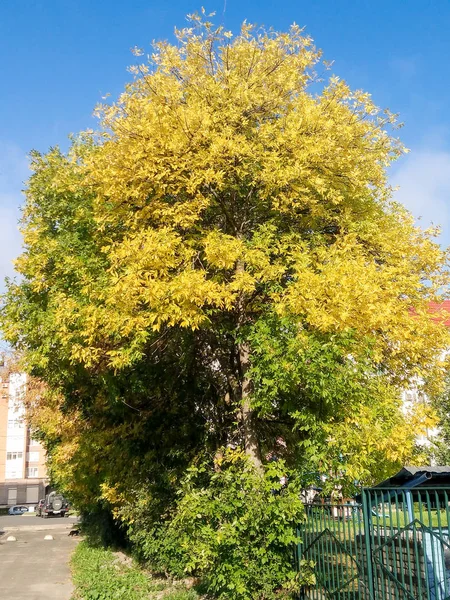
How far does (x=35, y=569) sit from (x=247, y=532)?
1166 centimetres

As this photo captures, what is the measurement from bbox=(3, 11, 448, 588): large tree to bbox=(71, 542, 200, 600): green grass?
85.4 inches

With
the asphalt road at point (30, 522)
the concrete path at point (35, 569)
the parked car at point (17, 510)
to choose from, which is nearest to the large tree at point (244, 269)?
the concrete path at point (35, 569)

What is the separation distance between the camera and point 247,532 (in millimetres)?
9156

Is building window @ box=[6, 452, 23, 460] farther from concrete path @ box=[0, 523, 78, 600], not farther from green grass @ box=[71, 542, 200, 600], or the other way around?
green grass @ box=[71, 542, 200, 600]

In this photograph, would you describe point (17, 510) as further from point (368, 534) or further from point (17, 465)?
point (368, 534)

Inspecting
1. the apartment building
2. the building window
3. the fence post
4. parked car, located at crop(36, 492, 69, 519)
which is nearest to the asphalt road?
parked car, located at crop(36, 492, 69, 519)

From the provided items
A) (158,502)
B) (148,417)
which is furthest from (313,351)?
(158,502)

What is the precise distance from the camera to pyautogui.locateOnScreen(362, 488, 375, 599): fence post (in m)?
7.04

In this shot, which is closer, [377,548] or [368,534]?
[377,548]

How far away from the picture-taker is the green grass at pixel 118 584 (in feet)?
38.5

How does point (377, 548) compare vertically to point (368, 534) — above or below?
below

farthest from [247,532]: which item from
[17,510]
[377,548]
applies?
[17,510]

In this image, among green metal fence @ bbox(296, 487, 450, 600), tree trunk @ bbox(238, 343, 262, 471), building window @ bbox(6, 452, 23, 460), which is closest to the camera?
green metal fence @ bbox(296, 487, 450, 600)

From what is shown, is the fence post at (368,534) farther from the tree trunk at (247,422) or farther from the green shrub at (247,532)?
the tree trunk at (247,422)
